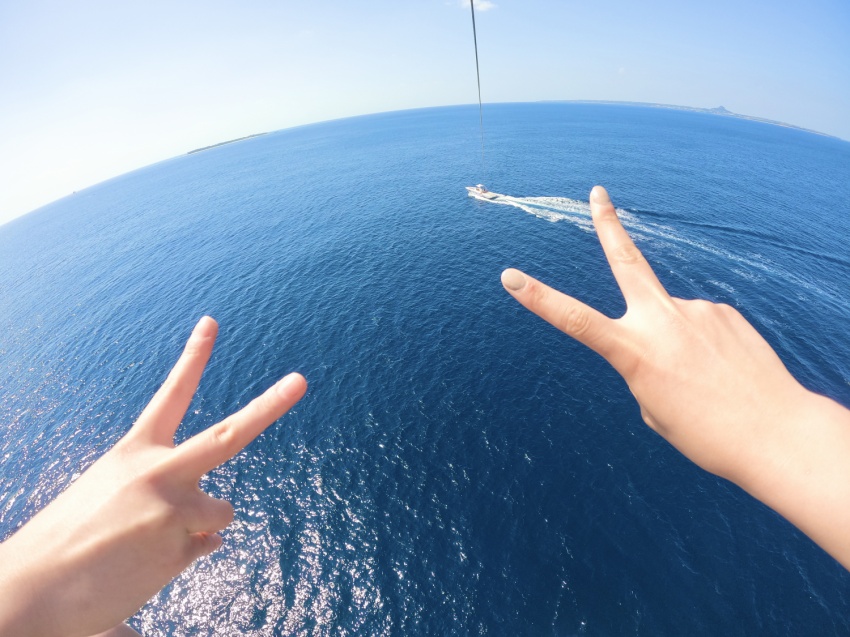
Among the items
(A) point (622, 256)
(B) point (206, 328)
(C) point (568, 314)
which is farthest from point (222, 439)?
(A) point (622, 256)

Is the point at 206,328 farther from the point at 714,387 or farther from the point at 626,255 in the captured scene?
the point at 714,387

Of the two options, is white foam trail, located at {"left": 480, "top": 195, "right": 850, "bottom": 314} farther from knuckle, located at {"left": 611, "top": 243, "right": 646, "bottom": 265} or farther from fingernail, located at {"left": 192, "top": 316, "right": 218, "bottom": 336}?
fingernail, located at {"left": 192, "top": 316, "right": 218, "bottom": 336}

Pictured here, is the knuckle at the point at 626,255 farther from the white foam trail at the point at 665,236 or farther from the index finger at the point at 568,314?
the white foam trail at the point at 665,236

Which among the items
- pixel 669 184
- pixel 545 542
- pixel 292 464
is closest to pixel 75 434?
pixel 292 464

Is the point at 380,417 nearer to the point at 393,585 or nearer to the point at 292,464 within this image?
the point at 292,464

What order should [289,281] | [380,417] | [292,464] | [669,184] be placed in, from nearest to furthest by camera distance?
[292,464]
[380,417]
[289,281]
[669,184]

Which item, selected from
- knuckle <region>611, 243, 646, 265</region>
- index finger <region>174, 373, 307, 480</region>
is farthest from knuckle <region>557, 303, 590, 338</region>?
index finger <region>174, 373, 307, 480</region>
